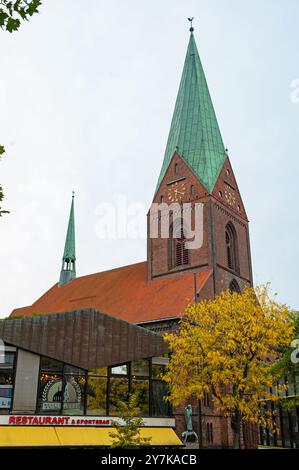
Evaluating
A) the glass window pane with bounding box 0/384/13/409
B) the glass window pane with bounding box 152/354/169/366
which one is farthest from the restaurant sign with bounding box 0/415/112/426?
the glass window pane with bounding box 152/354/169/366

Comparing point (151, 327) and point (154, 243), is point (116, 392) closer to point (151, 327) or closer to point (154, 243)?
point (151, 327)

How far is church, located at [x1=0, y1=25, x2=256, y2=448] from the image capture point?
83.5 ft

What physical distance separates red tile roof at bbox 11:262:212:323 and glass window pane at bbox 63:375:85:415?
12533 millimetres

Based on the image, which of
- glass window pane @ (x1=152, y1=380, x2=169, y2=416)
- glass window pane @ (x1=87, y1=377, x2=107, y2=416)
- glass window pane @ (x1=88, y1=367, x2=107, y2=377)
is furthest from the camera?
glass window pane @ (x1=152, y1=380, x2=169, y2=416)

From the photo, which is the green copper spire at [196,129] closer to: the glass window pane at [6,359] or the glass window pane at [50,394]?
the glass window pane at [50,394]

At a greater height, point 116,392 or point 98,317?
point 98,317

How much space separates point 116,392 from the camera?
27.1m

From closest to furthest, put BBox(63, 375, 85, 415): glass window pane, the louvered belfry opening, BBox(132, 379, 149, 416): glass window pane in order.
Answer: BBox(63, 375, 85, 415): glass window pane → BBox(132, 379, 149, 416): glass window pane → the louvered belfry opening

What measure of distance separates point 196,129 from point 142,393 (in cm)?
2939

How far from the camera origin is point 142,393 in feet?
91.6

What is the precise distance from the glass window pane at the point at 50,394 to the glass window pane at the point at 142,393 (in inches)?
176

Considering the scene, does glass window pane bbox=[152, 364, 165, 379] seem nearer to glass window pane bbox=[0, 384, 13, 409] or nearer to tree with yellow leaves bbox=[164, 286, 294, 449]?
tree with yellow leaves bbox=[164, 286, 294, 449]
